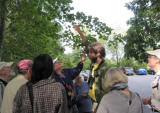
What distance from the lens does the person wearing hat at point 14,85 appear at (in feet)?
7.54

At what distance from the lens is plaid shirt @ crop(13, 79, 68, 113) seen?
6.10 feet

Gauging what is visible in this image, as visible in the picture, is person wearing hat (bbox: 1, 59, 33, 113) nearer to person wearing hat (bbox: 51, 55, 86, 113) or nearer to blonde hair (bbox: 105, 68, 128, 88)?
person wearing hat (bbox: 51, 55, 86, 113)

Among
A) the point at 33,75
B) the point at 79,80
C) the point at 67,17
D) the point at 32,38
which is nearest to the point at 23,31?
the point at 32,38

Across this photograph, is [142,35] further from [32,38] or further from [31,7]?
[31,7]

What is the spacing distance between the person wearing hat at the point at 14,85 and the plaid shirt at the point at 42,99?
49 cm

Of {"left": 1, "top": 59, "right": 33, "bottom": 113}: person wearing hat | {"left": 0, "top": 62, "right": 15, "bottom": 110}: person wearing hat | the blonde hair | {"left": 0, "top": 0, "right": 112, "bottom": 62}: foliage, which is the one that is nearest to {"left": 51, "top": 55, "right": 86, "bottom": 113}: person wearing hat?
{"left": 1, "top": 59, "right": 33, "bottom": 113}: person wearing hat

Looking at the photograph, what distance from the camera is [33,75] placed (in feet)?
6.59

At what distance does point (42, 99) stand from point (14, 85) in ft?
2.56

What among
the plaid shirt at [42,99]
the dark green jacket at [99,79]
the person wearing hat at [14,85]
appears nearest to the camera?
the plaid shirt at [42,99]

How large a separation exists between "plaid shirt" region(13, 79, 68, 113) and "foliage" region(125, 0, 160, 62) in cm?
1162

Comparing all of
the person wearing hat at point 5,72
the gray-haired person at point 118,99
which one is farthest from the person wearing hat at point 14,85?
the gray-haired person at point 118,99

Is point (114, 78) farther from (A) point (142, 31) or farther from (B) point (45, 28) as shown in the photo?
(A) point (142, 31)

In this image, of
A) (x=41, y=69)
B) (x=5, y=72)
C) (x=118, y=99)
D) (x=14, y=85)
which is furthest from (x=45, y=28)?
(x=118, y=99)

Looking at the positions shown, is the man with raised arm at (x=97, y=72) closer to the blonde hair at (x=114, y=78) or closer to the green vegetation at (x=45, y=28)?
the blonde hair at (x=114, y=78)
